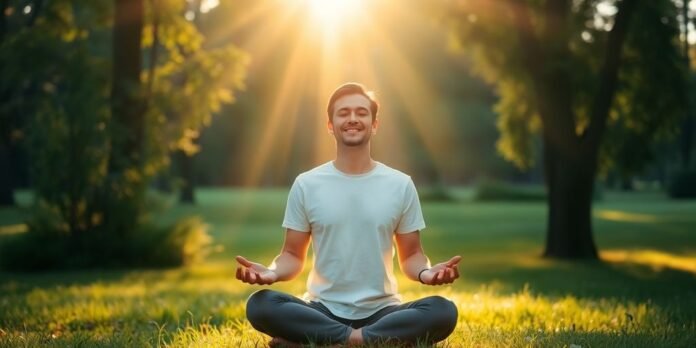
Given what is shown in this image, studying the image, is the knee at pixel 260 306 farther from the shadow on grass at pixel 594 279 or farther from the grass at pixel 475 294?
the shadow on grass at pixel 594 279

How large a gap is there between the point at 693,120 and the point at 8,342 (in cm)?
5170

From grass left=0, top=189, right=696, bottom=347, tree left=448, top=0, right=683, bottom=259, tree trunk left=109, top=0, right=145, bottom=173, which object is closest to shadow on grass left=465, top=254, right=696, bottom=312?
grass left=0, top=189, right=696, bottom=347

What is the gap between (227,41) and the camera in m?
47.0

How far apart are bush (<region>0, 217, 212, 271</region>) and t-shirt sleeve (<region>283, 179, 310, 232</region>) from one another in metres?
11.5

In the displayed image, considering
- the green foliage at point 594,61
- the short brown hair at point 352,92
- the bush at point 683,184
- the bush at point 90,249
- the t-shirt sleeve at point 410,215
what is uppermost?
the green foliage at point 594,61

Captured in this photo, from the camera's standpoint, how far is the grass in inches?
222

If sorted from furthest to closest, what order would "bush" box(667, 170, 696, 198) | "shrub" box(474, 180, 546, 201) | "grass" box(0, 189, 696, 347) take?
1. "shrub" box(474, 180, 546, 201)
2. "bush" box(667, 170, 696, 198)
3. "grass" box(0, 189, 696, 347)

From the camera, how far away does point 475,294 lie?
29.3ft

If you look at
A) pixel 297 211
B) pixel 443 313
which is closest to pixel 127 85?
pixel 297 211

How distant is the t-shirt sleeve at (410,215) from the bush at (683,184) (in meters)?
46.8

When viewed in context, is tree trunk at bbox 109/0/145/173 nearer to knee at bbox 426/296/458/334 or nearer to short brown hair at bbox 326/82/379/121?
short brown hair at bbox 326/82/379/121

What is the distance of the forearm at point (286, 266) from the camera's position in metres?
Result: 5.23

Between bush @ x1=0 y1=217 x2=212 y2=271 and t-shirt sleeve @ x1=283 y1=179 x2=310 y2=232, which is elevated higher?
t-shirt sleeve @ x1=283 y1=179 x2=310 y2=232

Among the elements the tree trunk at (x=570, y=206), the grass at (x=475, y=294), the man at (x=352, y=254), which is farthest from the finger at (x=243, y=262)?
the tree trunk at (x=570, y=206)
